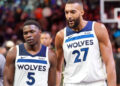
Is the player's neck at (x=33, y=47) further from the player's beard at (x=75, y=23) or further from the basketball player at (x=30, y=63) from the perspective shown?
the player's beard at (x=75, y=23)

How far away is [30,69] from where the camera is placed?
582 cm

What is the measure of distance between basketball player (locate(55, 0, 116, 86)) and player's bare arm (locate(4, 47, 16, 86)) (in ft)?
2.34

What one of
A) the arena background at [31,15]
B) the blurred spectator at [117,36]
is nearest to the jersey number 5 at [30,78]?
the blurred spectator at [117,36]

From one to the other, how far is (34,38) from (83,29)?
2.28 feet

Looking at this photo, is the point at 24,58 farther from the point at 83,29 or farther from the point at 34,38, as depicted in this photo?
the point at 83,29

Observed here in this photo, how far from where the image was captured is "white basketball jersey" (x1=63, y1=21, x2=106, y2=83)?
18.1ft

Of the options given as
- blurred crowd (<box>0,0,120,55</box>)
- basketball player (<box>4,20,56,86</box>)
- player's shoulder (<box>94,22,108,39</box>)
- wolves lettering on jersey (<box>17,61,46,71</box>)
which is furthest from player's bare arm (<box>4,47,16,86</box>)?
blurred crowd (<box>0,0,120,55</box>)

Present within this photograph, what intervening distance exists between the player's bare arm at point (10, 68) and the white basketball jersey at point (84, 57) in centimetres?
75

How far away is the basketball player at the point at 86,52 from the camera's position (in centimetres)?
549

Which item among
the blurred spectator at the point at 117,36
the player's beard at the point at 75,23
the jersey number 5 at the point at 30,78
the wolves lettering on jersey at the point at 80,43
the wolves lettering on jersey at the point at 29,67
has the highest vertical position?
the player's beard at the point at 75,23

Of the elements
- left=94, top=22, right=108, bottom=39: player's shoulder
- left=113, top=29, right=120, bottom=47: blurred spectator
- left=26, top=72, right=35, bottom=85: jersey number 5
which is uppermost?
left=94, top=22, right=108, bottom=39: player's shoulder

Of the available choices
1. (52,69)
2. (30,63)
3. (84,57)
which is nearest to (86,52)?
(84,57)

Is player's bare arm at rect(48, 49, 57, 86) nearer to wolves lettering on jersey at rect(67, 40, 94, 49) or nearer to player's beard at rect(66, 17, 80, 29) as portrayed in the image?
wolves lettering on jersey at rect(67, 40, 94, 49)

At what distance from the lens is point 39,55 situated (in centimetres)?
594
